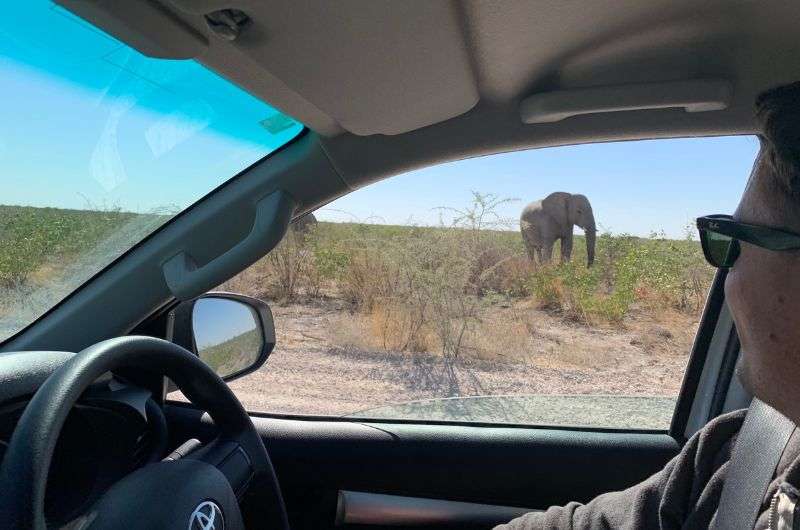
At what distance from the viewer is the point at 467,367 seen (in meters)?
3.42

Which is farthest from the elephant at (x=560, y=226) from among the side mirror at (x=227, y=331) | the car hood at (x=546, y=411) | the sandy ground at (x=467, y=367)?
the side mirror at (x=227, y=331)

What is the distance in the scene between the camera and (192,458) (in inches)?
60.7

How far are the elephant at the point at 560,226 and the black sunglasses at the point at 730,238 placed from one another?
5.45ft

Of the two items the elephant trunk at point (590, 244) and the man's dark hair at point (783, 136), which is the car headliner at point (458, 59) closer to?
the man's dark hair at point (783, 136)

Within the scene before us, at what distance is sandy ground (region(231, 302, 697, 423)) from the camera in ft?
9.28

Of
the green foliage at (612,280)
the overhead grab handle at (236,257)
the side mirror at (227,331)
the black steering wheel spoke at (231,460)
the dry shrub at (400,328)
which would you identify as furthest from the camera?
the dry shrub at (400,328)

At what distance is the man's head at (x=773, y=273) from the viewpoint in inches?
45.1

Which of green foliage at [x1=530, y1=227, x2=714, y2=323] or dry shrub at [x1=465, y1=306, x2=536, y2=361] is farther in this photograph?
dry shrub at [x1=465, y1=306, x2=536, y2=361]

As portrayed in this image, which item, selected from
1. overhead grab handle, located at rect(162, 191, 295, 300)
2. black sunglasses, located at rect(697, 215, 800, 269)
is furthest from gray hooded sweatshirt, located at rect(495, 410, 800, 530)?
overhead grab handle, located at rect(162, 191, 295, 300)

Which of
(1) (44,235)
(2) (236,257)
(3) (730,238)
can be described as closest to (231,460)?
(2) (236,257)

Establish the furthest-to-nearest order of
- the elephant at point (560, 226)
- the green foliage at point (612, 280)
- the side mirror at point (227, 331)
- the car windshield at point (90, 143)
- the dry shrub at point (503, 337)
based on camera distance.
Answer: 1. the dry shrub at point (503, 337)
2. the elephant at point (560, 226)
3. the green foliage at point (612, 280)
4. the side mirror at point (227, 331)
5. the car windshield at point (90, 143)

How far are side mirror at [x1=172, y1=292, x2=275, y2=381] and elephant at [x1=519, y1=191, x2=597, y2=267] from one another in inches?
53.8

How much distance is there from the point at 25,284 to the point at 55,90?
560 millimetres

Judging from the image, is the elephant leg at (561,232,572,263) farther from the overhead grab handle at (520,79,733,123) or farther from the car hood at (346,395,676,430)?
the overhead grab handle at (520,79,733,123)
